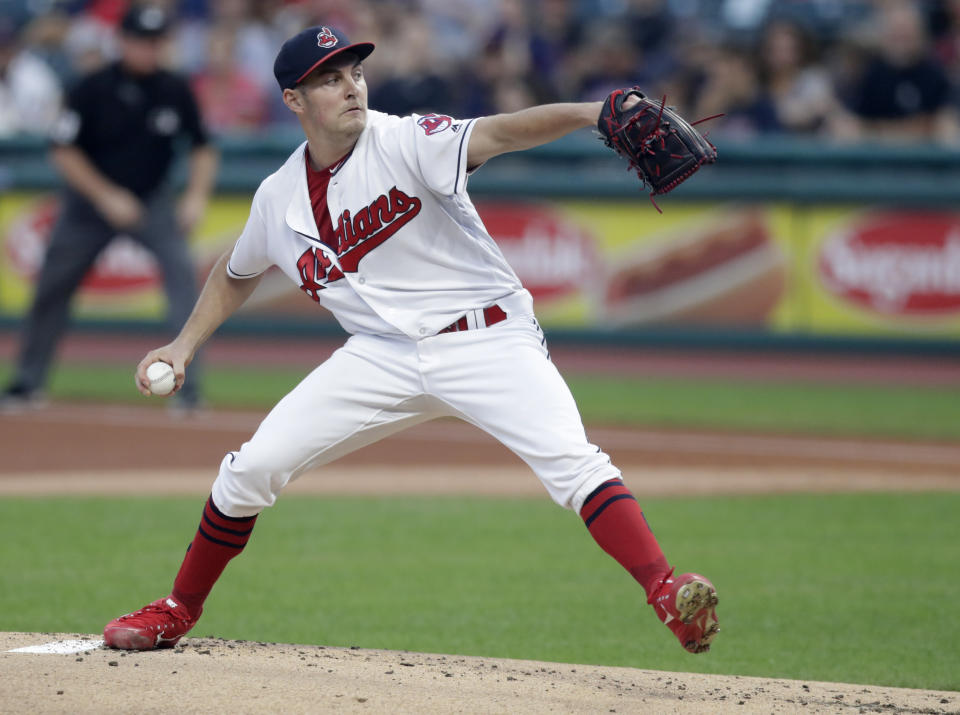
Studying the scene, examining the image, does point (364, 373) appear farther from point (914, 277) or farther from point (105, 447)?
point (914, 277)

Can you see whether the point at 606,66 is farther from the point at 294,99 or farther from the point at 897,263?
the point at 294,99

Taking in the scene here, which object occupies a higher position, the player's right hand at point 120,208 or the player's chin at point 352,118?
the player's chin at point 352,118

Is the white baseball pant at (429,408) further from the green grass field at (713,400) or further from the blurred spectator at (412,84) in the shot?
the blurred spectator at (412,84)

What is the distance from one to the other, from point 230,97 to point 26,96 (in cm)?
199

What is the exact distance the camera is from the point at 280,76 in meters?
4.18

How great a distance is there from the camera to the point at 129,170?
984cm

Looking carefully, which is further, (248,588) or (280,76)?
(248,588)

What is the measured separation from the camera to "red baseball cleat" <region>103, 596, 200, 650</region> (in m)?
4.23

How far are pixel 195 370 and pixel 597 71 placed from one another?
5.27 meters

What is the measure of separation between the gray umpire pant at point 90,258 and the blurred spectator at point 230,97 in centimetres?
390

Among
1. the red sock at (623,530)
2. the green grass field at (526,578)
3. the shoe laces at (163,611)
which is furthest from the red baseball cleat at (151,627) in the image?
the red sock at (623,530)

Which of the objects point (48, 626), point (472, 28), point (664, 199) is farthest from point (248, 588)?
point (472, 28)

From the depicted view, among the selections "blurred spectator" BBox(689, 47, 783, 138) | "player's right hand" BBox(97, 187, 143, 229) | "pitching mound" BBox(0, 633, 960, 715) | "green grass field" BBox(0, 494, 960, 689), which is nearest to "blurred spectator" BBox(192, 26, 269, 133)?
"player's right hand" BBox(97, 187, 143, 229)

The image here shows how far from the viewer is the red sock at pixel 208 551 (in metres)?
4.29
